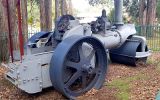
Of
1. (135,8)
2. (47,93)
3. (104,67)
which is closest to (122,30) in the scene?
(104,67)

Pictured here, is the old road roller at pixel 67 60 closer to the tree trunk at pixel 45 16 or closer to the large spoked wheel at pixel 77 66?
the large spoked wheel at pixel 77 66

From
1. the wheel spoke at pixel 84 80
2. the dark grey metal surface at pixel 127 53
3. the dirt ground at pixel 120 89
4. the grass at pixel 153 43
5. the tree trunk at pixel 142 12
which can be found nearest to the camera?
the dirt ground at pixel 120 89

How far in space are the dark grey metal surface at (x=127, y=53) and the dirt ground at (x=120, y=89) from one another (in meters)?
0.42

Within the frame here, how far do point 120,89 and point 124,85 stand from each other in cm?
34

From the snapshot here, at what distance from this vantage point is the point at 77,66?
647 centimetres

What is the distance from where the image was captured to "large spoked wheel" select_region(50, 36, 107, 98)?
605 centimetres

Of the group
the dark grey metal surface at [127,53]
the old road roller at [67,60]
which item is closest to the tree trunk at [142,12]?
the dark grey metal surface at [127,53]

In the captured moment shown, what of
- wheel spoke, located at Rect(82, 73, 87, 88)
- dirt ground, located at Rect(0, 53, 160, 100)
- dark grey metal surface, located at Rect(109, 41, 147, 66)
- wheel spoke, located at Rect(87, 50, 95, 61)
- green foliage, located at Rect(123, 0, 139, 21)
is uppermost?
green foliage, located at Rect(123, 0, 139, 21)

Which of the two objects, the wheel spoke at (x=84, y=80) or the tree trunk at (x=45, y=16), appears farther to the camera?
the tree trunk at (x=45, y=16)

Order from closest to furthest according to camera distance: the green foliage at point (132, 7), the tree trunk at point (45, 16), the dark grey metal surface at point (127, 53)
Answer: the dark grey metal surface at point (127, 53)
the tree trunk at point (45, 16)
the green foliage at point (132, 7)

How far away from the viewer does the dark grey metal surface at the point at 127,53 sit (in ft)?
29.2

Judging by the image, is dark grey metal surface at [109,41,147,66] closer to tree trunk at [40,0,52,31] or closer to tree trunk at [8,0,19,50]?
tree trunk at [8,0,19,50]

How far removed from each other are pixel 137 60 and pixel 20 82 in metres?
4.36

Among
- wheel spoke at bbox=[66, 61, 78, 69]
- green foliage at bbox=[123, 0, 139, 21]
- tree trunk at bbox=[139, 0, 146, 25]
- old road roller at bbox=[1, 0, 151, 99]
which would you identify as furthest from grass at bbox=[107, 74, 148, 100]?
green foliage at bbox=[123, 0, 139, 21]
